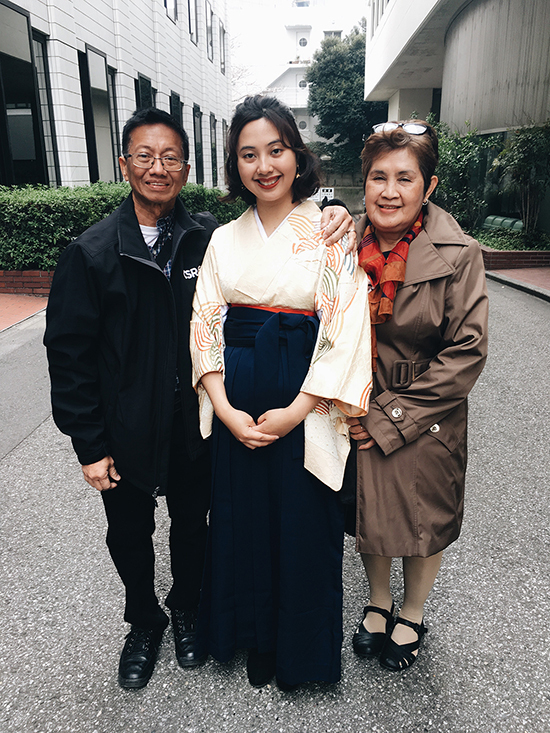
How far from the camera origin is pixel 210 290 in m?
2.05

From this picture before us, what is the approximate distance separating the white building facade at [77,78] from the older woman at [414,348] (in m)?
5.95

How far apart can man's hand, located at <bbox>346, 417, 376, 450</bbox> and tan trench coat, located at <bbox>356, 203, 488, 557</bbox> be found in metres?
0.02

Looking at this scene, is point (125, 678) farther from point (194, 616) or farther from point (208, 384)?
point (208, 384)

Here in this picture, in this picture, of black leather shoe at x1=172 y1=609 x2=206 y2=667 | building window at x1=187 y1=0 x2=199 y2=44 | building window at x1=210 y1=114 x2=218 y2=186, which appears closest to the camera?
black leather shoe at x1=172 y1=609 x2=206 y2=667

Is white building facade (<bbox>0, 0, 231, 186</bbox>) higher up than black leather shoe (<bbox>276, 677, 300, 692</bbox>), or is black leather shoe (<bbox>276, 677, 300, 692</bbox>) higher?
white building facade (<bbox>0, 0, 231, 186</bbox>)

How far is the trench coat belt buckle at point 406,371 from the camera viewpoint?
2090mm

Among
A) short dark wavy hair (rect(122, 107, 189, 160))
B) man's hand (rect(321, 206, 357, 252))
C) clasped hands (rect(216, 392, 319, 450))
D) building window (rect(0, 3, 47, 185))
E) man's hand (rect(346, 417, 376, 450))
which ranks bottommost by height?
man's hand (rect(346, 417, 376, 450))

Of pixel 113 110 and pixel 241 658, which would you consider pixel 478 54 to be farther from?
pixel 241 658

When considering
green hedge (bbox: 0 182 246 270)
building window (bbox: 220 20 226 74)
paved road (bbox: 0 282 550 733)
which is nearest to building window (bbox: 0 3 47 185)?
green hedge (bbox: 0 182 246 270)

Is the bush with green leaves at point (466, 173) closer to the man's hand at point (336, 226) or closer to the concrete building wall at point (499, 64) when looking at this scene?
the concrete building wall at point (499, 64)

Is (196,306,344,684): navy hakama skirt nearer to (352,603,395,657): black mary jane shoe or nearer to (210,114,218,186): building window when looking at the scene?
(352,603,395,657): black mary jane shoe

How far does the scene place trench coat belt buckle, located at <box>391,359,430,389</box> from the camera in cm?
209

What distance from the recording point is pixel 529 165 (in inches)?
470

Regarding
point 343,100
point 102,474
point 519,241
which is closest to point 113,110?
point 519,241
